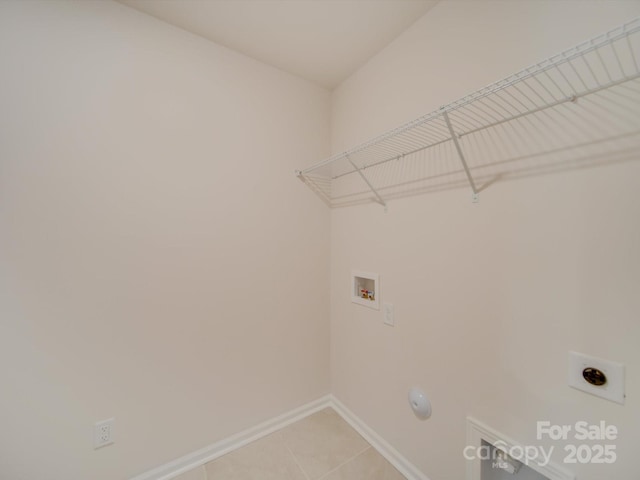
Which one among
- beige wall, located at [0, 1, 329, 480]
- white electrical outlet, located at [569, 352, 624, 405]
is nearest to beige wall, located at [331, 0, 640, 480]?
white electrical outlet, located at [569, 352, 624, 405]

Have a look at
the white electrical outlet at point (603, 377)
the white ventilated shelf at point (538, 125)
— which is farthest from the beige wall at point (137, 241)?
the white electrical outlet at point (603, 377)

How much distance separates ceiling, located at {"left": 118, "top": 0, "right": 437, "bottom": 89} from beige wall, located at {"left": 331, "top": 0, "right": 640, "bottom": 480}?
0.38 feet

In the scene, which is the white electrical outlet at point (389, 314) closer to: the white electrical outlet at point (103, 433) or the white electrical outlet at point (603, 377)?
the white electrical outlet at point (603, 377)

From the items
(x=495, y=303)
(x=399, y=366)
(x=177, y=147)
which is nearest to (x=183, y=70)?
(x=177, y=147)

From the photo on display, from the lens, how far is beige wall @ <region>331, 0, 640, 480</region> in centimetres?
79

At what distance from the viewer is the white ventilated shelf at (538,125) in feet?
2.46

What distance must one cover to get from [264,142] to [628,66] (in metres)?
1.64

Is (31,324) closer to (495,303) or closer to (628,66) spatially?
(495,303)

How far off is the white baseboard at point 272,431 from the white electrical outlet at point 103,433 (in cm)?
27

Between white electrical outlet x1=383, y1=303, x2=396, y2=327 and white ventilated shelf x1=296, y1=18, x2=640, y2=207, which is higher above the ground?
white ventilated shelf x1=296, y1=18, x2=640, y2=207

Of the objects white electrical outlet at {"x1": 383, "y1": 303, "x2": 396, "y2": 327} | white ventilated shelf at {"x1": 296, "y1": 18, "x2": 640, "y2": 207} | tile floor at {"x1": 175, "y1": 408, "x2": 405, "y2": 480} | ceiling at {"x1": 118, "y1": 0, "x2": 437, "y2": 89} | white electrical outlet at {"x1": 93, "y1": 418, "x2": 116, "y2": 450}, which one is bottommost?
tile floor at {"x1": 175, "y1": 408, "x2": 405, "y2": 480}

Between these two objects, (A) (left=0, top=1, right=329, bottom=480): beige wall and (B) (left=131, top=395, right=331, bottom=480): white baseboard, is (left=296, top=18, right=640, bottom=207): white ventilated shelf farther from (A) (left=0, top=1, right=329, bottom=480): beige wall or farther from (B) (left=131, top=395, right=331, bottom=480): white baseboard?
(B) (left=131, top=395, right=331, bottom=480): white baseboard

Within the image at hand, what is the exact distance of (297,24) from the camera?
1431mm

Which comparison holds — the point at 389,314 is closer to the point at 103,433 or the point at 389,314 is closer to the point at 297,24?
the point at 103,433
